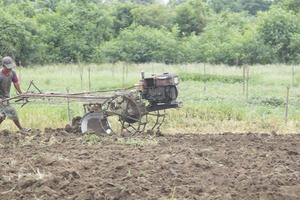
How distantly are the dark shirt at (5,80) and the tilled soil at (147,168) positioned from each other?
5.26 feet

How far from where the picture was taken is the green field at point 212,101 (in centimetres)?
1562

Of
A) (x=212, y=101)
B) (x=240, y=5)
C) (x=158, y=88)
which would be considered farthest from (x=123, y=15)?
(x=158, y=88)

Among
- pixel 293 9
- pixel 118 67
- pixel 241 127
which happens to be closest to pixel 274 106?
pixel 241 127

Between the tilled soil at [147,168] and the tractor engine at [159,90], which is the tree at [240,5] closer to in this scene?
the tractor engine at [159,90]

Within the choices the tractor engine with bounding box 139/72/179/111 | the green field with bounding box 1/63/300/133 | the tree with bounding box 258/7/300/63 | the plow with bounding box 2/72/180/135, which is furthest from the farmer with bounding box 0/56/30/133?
the tree with bounding box 258/7/300/63

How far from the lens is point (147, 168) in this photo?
918cm

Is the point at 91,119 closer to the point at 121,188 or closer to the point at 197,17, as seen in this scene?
the point at 121,188

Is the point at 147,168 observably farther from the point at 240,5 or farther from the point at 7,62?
the point at 240,5

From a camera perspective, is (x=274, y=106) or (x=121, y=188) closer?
(x=121, y=188)

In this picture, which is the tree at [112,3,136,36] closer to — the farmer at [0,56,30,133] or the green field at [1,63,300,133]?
the green field at [1,63,300,133]

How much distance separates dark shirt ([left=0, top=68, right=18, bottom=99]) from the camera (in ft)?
43.9

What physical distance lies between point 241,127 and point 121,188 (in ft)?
25.3

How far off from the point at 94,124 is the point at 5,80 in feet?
6.78

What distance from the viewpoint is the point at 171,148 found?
1108cm
